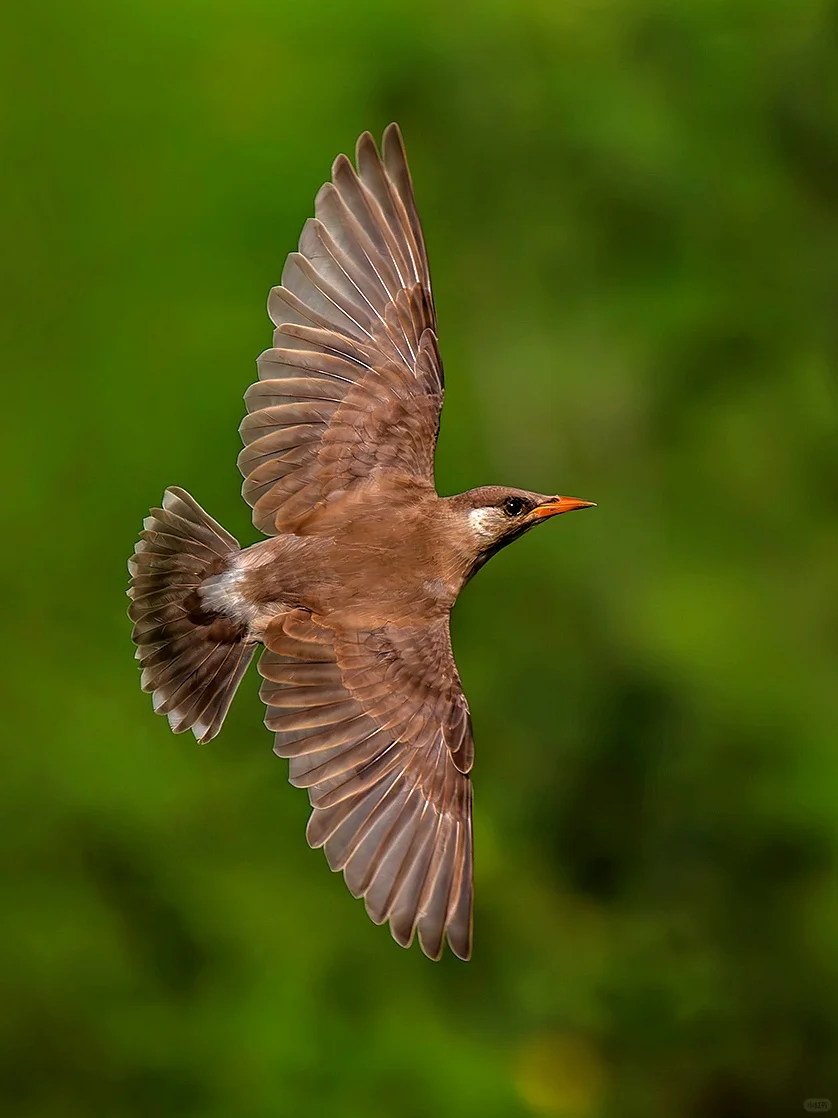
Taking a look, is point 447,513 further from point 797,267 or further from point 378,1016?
point 797,267

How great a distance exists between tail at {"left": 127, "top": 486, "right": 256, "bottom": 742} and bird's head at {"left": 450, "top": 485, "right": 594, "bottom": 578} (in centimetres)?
76

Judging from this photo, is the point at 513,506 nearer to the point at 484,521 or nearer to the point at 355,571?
the point at 484,521

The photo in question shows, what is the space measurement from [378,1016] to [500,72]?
5.22 m

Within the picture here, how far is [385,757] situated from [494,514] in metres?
0.82

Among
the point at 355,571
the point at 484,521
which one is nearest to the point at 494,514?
the point at 484,521

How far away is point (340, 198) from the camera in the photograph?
490cm

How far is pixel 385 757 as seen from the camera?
14.6ft

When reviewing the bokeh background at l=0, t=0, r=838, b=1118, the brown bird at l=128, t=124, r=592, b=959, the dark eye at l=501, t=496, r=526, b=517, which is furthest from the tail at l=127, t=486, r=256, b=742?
the bokeh background at l=0, t=0, r=838, b=1118

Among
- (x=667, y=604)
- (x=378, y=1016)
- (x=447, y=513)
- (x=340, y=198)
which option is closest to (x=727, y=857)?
(x=667, y=604)

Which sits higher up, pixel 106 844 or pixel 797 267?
pixel 797 267

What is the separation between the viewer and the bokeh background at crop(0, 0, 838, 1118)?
7.13 meters

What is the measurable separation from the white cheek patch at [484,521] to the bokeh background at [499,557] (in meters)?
2.55

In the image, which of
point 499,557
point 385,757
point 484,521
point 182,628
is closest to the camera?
point 385,757

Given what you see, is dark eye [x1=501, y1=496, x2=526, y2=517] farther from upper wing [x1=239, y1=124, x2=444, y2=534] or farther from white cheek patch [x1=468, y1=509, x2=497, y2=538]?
upper wing [x1=239, y1=124, x2=444, y2=534]
